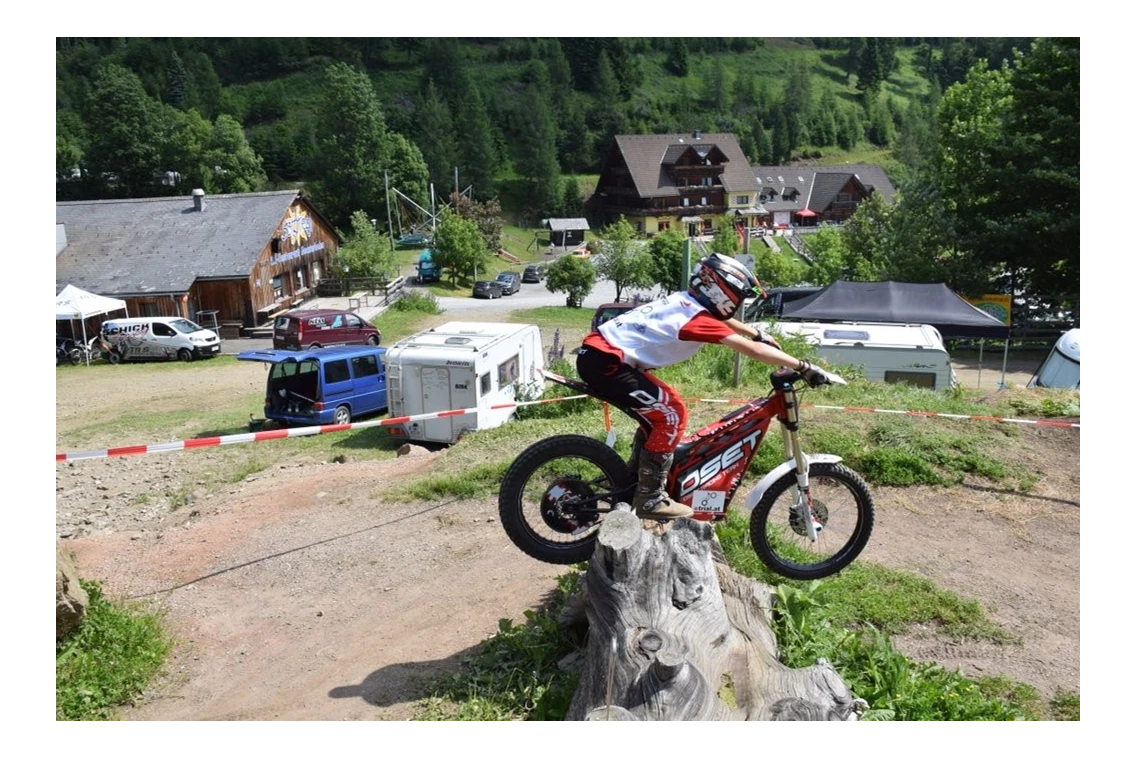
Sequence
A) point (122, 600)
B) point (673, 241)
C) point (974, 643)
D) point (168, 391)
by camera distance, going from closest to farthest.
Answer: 1. point (974, 643)
2. point (122, 600)
3. point (168, 391)
4. point (673, 241)

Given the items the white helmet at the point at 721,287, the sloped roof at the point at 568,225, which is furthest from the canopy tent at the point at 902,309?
the sloped roof at the point at 568,225

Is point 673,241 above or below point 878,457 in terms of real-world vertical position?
above

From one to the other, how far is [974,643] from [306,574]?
538cm

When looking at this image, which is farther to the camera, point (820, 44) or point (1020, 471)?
point (820, 44)

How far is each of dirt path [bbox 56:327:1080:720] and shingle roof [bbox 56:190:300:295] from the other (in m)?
30.3

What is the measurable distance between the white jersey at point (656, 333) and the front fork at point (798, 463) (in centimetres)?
91

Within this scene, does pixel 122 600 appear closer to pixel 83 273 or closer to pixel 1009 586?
pixel 1009 586

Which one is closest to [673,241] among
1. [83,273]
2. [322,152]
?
[83,273]

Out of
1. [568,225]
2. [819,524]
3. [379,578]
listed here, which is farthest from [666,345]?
[568,225]

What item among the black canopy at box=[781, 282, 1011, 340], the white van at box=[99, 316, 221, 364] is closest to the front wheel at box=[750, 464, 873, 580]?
the black canopy at box=[781, 282, 1011, 340]

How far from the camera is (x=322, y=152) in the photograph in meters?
80.6

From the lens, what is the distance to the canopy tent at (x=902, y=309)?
2305 centimetres

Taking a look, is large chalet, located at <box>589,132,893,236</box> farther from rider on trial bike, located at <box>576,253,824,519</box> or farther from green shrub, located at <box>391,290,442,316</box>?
rider on trial bike, located at <box>576,253,824,519</box>

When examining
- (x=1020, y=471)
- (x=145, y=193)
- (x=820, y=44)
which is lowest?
(x=1020, y=471)
